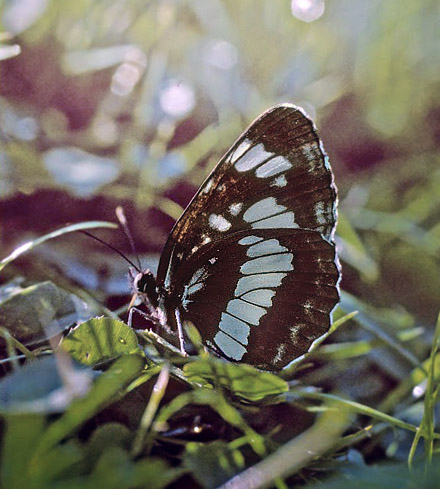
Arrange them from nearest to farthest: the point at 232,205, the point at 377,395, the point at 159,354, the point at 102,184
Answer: the point at 159,354
the point at 232,205
the point at 377,395
the point at 102,184

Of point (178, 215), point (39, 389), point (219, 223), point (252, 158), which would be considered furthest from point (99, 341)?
point (178, 215)

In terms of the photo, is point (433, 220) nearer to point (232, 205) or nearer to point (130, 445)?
point (232, 205)

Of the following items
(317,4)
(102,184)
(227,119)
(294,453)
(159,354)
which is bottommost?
(294,453)

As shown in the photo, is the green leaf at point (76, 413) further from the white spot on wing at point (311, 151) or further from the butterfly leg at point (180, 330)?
the white spot on wing at point (311, 151)

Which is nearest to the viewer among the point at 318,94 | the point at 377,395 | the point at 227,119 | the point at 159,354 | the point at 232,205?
the point at 159,354

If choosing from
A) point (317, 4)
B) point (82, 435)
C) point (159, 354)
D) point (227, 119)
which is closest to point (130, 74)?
point (227, 119)

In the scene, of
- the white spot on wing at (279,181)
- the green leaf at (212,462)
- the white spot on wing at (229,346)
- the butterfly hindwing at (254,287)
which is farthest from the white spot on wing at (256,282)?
the green leaf at (212,462)
